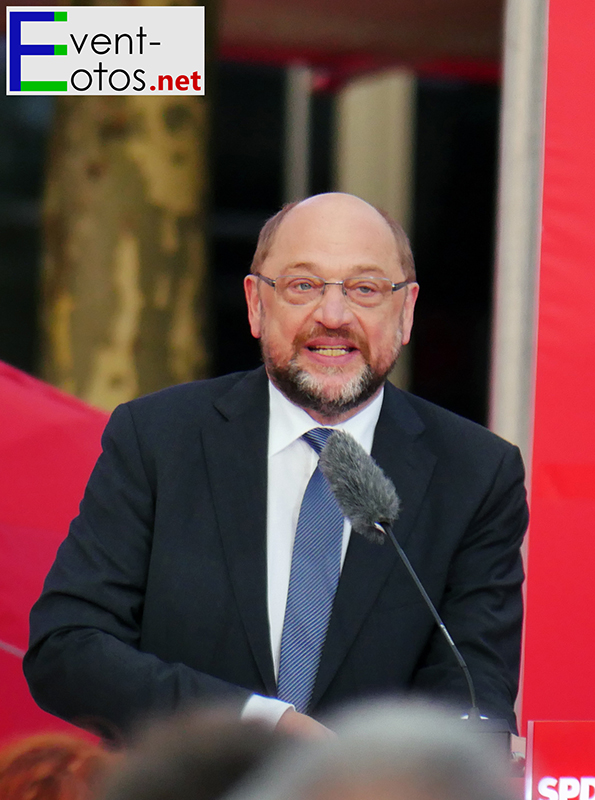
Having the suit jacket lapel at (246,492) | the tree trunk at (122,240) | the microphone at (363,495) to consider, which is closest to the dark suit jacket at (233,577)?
the suit jacket lapel at (246,492)

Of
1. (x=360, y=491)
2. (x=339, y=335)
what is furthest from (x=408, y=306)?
(x=360, y=491)

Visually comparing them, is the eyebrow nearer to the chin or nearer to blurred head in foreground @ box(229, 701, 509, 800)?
the chin

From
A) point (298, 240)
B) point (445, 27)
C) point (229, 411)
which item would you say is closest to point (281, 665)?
point (229, 411)

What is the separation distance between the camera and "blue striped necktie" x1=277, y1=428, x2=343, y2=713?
6.41 feet

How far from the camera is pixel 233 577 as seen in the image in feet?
6.53

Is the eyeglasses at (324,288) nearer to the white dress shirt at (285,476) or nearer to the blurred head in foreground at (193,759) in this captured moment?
the white dress shirt at (285,476)

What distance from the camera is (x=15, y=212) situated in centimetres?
877

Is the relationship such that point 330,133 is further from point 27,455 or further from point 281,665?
point 281,665

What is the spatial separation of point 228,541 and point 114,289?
1.79 meters

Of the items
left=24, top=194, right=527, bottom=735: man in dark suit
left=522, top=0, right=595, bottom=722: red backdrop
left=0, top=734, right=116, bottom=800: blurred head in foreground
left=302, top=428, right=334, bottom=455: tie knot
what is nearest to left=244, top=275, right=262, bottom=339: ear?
left=24, top=194, right=527, bottom=735: man in dark suit

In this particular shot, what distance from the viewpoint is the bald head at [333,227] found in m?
2.12

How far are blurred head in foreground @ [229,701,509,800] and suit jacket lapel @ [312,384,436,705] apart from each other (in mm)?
1331

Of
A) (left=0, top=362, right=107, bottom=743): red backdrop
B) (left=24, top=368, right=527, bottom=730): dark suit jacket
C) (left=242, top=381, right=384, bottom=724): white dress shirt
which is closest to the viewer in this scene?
(left=24, top=368, right=527, bottom=730): dark suit jacket

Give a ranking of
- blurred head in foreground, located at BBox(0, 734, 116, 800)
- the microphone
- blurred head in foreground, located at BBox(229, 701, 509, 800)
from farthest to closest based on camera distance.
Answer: the microphone → blurred head in foreground, located at BBox(0, 734, 116, 800) → blurred head in foreground, located at BBox(229, 701, 509, 800)
